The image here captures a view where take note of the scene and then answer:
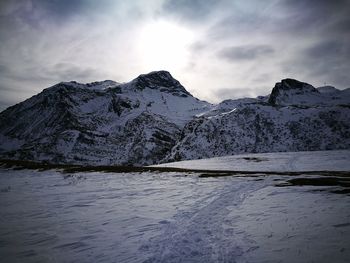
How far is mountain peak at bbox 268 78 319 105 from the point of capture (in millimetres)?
144875

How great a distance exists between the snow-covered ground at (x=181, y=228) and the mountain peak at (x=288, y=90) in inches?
5516

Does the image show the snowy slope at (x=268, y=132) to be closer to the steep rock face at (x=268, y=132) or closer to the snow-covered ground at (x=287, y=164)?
the steep rock face at (x=268, y=132)

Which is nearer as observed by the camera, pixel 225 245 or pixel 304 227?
pixel 225 245

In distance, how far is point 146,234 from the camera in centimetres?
912

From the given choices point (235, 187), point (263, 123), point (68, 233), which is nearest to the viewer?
point (68, 233)

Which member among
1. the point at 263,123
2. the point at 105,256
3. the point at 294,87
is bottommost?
the point at 105,256

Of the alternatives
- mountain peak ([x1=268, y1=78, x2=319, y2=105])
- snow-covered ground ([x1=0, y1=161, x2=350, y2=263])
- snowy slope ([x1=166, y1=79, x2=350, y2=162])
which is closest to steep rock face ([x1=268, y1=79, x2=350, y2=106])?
mountain peak ([x1=268, y1=78, x2=319, y2=105])

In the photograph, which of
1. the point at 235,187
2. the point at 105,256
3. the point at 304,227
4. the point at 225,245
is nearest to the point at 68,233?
the point at 105,256

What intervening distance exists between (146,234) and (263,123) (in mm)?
90412

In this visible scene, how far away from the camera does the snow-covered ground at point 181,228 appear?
287 inches

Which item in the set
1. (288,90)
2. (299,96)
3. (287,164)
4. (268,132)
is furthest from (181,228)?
(288,90)

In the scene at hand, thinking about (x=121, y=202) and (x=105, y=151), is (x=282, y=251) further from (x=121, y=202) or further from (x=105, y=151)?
(x=105, y=151)

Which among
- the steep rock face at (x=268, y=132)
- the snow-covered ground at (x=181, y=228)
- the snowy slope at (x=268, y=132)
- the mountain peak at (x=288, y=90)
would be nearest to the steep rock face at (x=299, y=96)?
the mountain peak at (x=288, y=90)

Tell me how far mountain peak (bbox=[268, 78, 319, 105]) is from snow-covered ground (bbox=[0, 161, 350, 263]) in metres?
140
